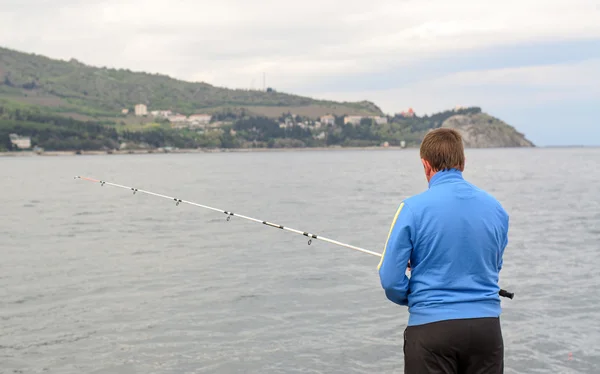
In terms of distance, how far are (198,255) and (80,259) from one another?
3086 mm

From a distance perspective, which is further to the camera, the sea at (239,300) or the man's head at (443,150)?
the sea at (239,300)

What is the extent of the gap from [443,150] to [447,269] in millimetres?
694

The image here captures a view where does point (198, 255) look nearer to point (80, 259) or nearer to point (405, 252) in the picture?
point (80, 259)

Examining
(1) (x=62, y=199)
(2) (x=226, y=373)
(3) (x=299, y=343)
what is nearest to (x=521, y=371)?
(3) (x=299, y=343)

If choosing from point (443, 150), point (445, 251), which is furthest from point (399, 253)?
point (443, 150)

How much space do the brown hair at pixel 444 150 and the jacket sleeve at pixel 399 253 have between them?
0.36m

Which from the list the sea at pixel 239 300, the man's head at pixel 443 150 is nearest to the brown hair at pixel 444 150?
the man's head at pixel 443 150

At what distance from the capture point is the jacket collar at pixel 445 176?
4285 mm

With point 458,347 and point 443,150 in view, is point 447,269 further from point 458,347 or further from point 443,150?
point 443,150

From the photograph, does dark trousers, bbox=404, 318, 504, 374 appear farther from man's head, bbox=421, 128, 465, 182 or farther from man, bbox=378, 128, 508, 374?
man's head, bbox=421, 128, 465, 182

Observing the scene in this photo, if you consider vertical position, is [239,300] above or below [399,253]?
below

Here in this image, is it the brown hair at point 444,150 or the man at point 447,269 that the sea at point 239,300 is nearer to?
the man at point 447,269

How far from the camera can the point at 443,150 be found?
4.29m

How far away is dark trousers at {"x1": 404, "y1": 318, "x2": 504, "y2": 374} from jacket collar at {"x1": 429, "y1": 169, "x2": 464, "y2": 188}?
807 millimetres
